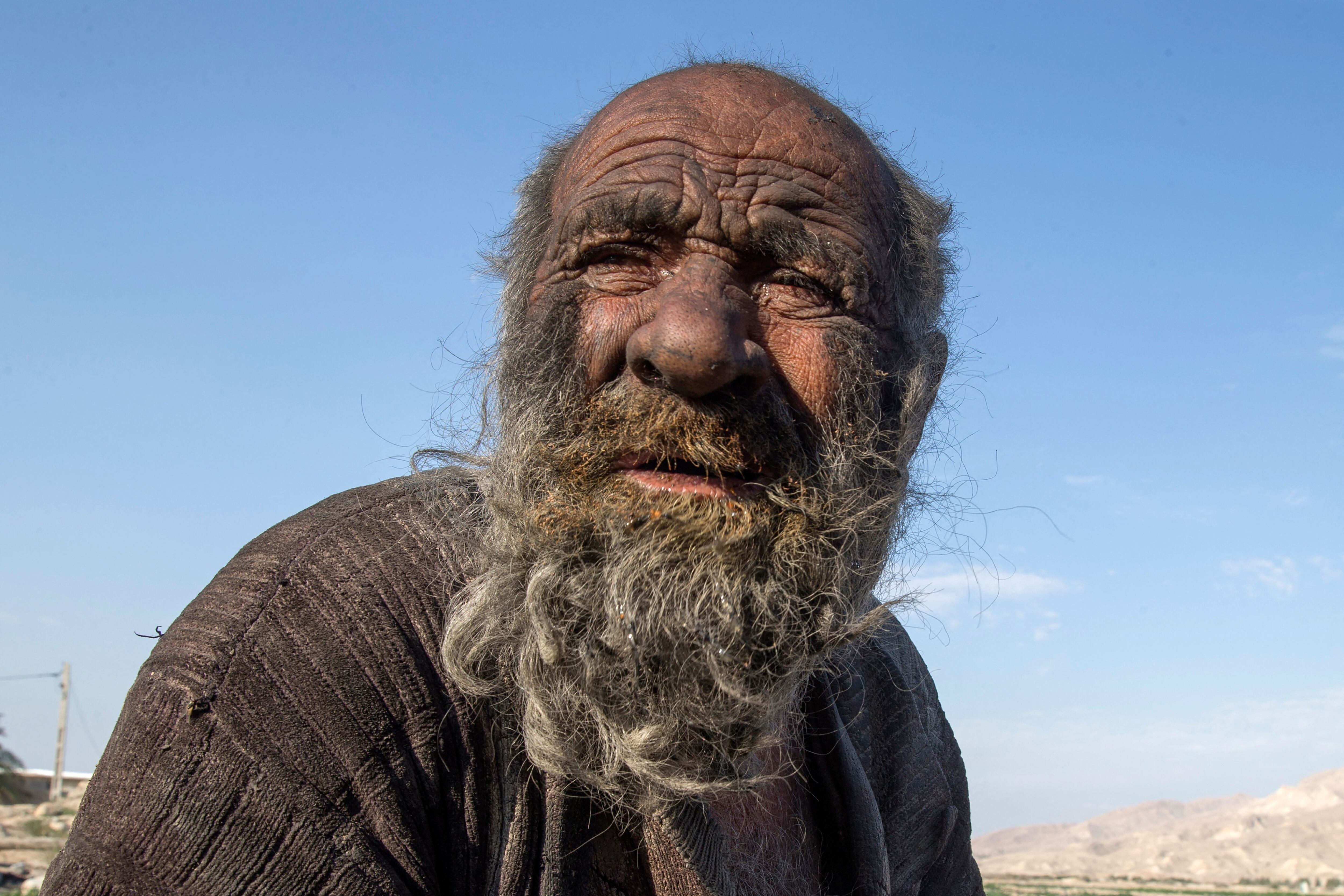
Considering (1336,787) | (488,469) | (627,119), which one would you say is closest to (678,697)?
(488,469)

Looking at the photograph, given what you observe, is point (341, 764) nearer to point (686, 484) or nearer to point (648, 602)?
point (648, 602)

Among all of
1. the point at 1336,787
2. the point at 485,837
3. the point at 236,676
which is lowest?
the point at 1336,787

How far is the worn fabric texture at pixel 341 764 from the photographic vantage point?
1.65 m

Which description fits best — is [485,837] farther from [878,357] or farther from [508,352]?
[878,357]

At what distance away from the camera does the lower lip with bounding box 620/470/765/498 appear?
2.03 meters

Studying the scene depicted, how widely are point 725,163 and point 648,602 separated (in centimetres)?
107

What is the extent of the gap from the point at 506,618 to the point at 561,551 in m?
0.17

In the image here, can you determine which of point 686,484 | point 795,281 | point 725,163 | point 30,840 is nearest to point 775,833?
point 686,484

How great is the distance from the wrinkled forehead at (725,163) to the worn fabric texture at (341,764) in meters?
0.83

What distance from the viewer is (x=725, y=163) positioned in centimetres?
240

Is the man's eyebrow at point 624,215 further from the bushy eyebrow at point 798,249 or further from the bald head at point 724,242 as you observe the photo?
the bushy eyebrow at point 798,249

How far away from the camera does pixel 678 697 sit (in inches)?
79.5

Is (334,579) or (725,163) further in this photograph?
(725,163)

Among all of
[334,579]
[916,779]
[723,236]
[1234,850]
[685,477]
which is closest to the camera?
[334,579]
